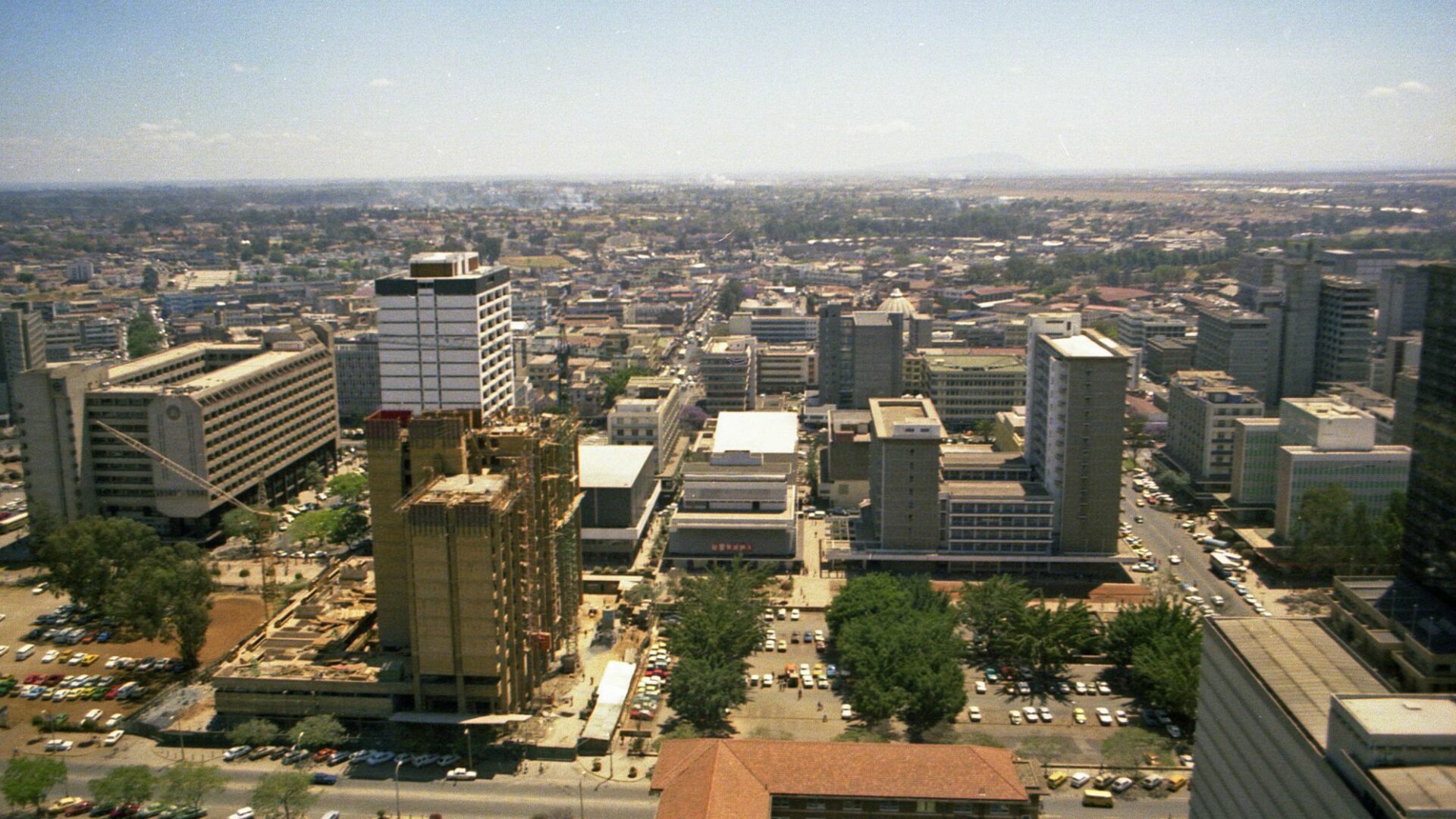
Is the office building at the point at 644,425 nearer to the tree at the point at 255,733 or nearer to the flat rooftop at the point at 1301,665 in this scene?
the tree at the point at 255,733

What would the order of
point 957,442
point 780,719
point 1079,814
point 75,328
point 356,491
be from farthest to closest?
point 75,328, point 957,442, point 356,491, point 780,719, point 1079,814

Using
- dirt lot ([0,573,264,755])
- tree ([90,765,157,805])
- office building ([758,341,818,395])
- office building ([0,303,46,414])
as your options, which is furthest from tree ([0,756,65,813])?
office building ([758,341,818,395])

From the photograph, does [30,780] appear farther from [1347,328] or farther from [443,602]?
[1347,328]

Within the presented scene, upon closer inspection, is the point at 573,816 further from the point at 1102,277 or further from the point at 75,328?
the point at 1102,277

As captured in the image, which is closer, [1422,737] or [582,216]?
[1422,737]

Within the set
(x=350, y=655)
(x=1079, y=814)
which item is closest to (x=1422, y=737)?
(x=1079, y=814)

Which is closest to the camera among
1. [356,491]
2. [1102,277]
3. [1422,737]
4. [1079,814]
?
[1422,737]

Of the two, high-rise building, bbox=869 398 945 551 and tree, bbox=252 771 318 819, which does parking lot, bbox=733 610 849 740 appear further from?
tree, bbox=252 771 318 819

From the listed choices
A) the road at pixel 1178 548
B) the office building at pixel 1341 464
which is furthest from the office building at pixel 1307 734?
the office building at pixel 1341 464
